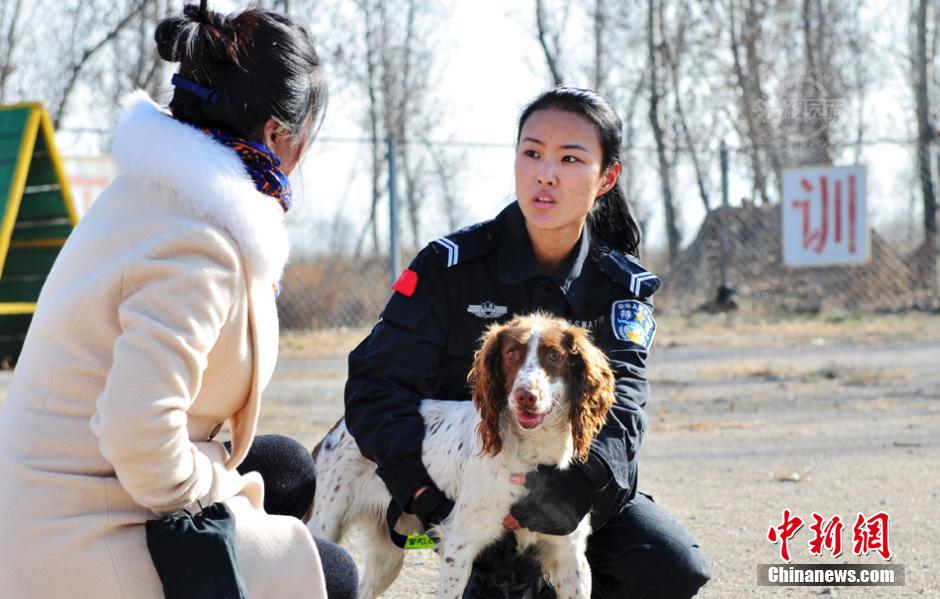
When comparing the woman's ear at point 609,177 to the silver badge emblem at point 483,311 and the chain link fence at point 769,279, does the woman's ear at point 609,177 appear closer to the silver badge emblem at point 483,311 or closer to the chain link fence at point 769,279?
the silver badge emblem at point 483,311

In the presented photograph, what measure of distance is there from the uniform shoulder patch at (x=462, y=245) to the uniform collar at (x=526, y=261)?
2.5 inches

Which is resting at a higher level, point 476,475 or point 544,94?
point 544,94

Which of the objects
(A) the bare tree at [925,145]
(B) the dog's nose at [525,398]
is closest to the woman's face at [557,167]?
(B) the dog's nose at [525,398]

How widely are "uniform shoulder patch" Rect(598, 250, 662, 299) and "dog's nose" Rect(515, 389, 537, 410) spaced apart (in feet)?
2.21

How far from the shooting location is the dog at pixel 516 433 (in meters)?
3.38

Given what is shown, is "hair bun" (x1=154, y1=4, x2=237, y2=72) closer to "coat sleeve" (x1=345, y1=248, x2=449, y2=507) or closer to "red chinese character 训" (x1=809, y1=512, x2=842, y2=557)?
"coat sleeve" (x1=345, y1=248, x2=449, y2=507)

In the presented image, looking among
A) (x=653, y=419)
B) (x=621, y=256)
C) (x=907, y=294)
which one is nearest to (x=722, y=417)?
(x=653, y=419)

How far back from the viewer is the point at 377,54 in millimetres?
23906

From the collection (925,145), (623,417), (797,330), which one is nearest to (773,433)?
(623,417)

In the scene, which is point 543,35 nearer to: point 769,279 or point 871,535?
point 769,279

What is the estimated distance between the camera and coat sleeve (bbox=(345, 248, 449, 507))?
3.56 meters

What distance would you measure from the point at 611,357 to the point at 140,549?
1.82 m

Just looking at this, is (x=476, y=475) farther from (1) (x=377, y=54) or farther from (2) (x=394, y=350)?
(1) (x=377, y=54)

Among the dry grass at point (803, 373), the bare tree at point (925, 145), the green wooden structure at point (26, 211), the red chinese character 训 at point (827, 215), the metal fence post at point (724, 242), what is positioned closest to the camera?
the green wooden structure at point (26, 211)
